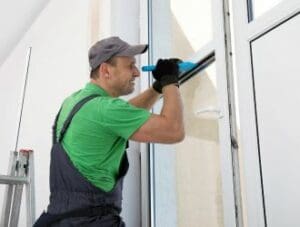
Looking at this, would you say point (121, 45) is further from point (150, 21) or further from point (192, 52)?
point (150, 21)

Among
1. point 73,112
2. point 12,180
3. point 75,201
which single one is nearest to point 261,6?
point 73,112

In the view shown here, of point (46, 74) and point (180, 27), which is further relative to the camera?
point (46, 74)

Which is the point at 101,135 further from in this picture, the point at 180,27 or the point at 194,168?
the point at 180,27

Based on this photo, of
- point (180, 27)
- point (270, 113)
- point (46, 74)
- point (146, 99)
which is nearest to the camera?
point (270, 113)

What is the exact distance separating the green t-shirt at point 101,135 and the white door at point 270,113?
361 millimetres

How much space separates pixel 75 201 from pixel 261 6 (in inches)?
36.6

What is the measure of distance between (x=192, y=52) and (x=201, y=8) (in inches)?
8.6

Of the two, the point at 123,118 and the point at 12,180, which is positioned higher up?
the point at 123,118

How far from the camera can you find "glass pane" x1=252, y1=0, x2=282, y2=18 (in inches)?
52.9

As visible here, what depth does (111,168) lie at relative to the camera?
144 cm

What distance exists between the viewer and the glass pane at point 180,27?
1812 millimetres

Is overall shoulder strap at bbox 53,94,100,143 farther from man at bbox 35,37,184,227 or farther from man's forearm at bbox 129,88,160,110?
man's forearm at bbox 129,88,160,110

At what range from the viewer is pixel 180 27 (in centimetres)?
209

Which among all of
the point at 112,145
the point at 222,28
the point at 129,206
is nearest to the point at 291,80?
the point at 222,28
